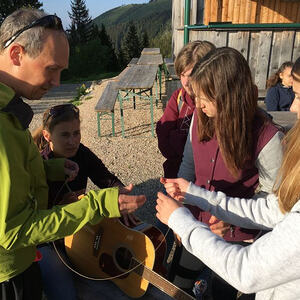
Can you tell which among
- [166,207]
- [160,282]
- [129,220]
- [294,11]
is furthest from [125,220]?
[294,11]

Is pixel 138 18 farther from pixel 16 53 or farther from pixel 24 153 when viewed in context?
pixel 24 153

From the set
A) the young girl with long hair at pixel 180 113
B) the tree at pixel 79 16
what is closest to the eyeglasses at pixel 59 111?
the young girl with long hair at pixel 180 113

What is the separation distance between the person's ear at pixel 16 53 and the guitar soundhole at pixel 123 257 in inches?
53.8

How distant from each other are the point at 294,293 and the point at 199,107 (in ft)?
3.81

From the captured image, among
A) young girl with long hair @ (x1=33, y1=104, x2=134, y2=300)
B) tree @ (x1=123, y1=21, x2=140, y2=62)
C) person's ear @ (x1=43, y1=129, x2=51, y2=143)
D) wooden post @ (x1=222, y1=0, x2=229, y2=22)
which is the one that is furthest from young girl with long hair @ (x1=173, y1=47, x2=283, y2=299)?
tree @ (x1=123, y1=21, x2=140, y2=62)

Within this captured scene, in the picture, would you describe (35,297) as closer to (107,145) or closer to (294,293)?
(294,293)

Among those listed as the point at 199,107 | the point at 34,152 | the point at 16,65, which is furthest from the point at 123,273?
the point at 16,65

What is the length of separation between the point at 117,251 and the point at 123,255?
6 cm

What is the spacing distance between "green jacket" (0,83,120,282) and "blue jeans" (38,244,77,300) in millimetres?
396

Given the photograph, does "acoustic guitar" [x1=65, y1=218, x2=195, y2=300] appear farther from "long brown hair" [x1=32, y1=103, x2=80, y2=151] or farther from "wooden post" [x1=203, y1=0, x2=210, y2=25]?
"wooden post" [x1=203, y1=0, x2=210, y2=25]

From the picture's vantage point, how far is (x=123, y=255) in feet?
6.84

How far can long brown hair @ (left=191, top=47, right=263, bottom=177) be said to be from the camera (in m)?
1.77

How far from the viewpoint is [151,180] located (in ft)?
17.6

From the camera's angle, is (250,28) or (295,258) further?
(250,28)
